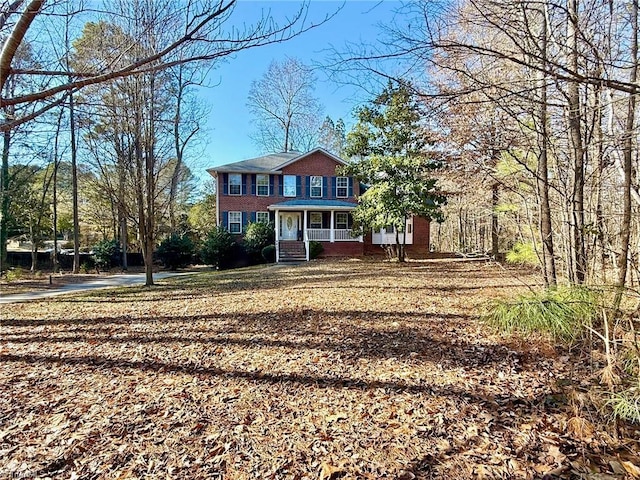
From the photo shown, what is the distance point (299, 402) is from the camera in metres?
3.06

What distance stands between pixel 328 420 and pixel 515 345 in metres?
2.57

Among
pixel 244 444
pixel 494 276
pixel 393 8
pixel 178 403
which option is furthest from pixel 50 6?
pixel 494 276

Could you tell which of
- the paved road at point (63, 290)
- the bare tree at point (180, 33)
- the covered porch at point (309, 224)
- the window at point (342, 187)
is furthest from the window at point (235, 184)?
the bare tree at point (180, 33)

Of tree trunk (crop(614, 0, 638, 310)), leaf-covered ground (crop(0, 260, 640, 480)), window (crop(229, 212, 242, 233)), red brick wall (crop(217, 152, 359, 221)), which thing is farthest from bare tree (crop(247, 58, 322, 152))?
leaf-covered ground (crop(0, 260, 640, 480))

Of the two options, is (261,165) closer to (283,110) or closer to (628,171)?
(283,110)

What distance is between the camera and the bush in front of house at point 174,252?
2058 cm

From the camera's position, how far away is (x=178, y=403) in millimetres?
3070

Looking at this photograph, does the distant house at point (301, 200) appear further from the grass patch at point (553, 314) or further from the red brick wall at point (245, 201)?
the grass patch at point (553, 314)

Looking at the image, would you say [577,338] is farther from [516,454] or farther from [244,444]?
[244,444]

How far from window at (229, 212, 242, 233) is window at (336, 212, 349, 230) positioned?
5.66 meters

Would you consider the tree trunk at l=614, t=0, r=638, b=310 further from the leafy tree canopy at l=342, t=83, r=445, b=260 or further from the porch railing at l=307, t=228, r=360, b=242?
the porch railing at l=307, t=228, r=360, b=242

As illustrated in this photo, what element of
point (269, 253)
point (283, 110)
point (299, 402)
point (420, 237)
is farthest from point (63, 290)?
point (283, 110)

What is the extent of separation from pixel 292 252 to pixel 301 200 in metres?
3.80

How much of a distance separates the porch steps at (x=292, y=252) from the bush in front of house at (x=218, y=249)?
→ 9.07ft
